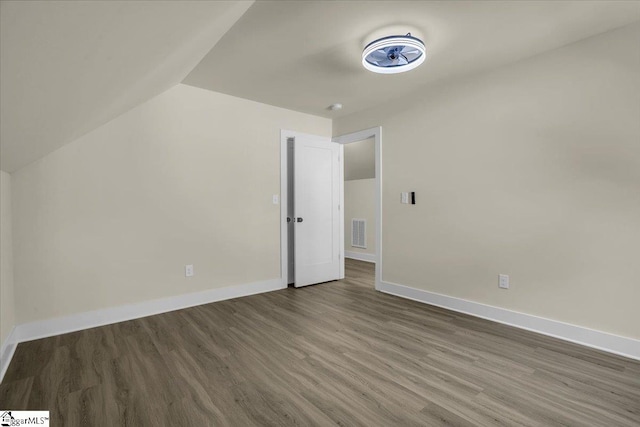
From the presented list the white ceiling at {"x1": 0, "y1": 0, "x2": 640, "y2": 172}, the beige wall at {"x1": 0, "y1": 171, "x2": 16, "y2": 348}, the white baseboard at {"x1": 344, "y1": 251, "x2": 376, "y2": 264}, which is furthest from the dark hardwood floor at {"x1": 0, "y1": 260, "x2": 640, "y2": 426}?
the white baseboard at {"x1": 344, "y1": 251, "x2": 376, "y2": 264}

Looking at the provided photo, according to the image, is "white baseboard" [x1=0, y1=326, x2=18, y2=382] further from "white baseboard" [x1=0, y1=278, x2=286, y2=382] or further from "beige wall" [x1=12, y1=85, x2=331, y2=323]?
"beige wall" [x1=12, y1=85, x2=331, y2=323]

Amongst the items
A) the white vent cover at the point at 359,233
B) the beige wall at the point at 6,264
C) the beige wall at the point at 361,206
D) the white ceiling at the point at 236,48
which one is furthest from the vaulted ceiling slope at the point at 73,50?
the white vent cover at the point at 359,233

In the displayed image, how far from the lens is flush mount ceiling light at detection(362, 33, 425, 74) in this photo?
227 cm

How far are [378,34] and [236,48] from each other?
1.14 metres

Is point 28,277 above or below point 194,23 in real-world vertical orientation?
below

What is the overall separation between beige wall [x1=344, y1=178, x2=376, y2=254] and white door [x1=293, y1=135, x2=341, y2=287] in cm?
173

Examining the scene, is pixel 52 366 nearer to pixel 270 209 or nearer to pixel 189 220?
pixel 189 220

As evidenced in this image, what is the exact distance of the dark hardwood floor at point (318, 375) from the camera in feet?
5.41

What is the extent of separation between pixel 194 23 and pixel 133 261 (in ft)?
8.44

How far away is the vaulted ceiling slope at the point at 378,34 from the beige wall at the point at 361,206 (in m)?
3.19

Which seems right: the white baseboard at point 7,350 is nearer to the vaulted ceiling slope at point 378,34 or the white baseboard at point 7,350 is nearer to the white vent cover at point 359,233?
the vaulted ceiling slope at point 378,34

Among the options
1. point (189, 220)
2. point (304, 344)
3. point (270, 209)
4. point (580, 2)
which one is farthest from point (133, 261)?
point (580, 2)

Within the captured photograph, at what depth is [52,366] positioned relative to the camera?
2146 mm

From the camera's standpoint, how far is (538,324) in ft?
8.93
